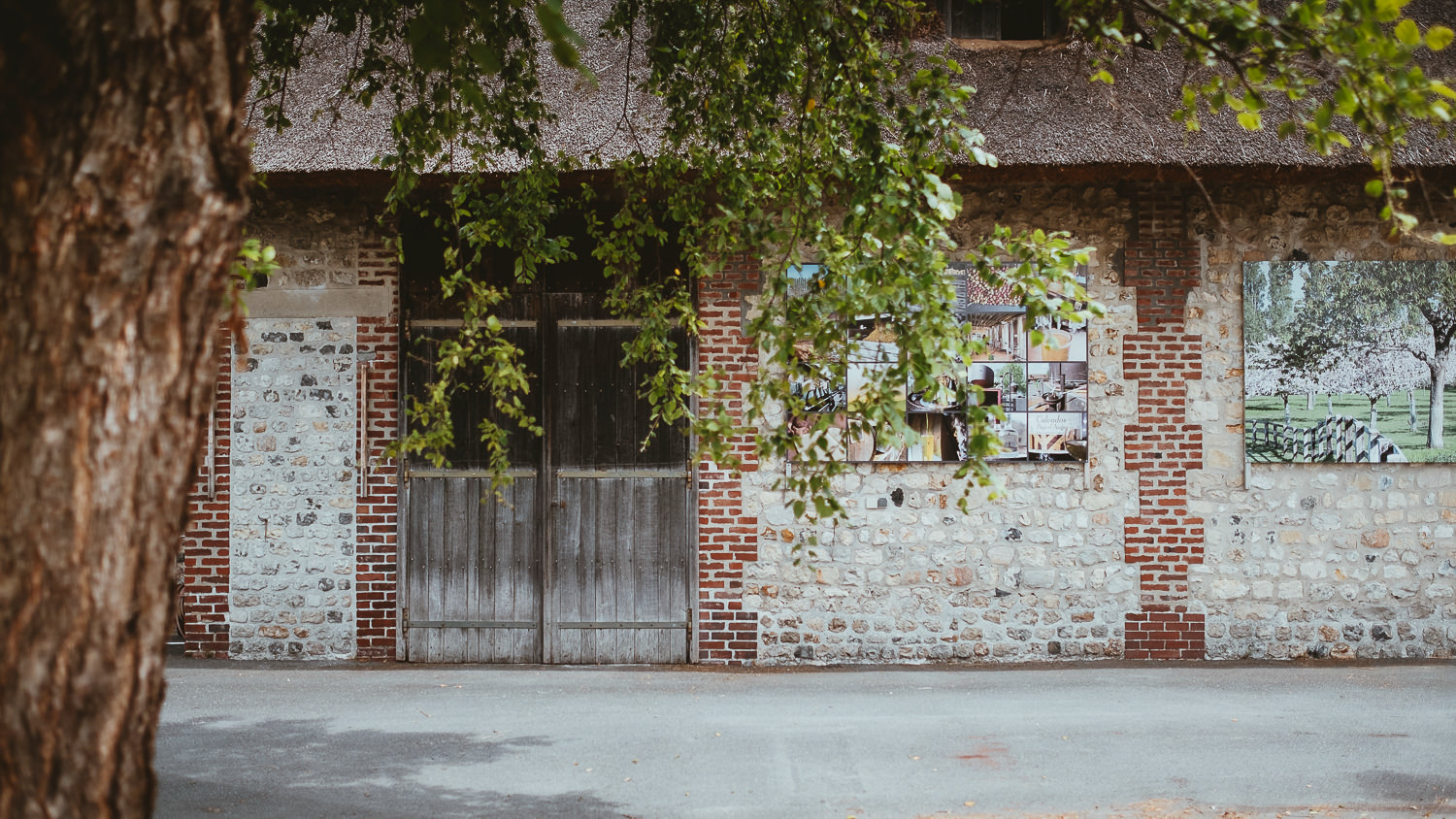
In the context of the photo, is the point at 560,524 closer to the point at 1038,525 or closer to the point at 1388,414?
the point at 1038,525

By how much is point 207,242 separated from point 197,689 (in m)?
5.43

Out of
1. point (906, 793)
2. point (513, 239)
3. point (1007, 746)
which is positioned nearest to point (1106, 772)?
point (1007, 746)

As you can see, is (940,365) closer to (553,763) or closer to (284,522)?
(553,763)

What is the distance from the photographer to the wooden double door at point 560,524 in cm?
703

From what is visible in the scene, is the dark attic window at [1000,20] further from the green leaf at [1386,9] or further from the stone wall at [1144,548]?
the green leaf at [1386,9]

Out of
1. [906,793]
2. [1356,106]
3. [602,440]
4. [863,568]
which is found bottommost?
[906,793]

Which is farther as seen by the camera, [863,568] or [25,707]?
[863,568]

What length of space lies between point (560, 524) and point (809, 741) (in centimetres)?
254

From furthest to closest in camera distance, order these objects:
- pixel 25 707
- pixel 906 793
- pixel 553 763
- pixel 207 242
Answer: pixel 553 763 < pixel 906 793 < pixel 207 242 < pixel 25 707

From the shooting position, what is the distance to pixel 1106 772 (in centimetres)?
464

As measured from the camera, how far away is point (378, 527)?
7.04 metres

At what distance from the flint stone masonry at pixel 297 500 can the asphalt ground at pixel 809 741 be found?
279 mm

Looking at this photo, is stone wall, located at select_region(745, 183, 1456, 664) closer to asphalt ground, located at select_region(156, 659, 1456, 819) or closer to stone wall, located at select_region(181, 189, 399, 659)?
asphalt ground, located at select_region(156, 659, 1456, 819)

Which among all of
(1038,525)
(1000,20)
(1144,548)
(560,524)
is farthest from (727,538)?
(1000,20)
